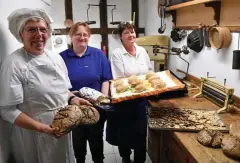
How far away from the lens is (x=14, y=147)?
1162 millimetres

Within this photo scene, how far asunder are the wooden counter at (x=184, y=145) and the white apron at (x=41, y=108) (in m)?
0.66

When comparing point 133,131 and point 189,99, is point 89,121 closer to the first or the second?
point 133,131

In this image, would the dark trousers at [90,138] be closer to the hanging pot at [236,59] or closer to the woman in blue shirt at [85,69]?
the woman in blue shirt at [85,69]

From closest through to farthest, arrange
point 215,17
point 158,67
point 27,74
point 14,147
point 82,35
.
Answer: point 27,74
point 14,147
point 82,35
point 215,17
point 158,67

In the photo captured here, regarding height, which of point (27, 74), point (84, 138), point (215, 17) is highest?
point (215, 17)

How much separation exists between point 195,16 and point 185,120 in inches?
54.1

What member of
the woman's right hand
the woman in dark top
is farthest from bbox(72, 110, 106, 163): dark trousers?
the woman's right hand

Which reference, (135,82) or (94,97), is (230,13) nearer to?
(135,82)

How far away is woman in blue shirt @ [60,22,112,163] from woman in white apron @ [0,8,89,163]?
0.43 m

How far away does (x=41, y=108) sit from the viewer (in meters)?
1.12

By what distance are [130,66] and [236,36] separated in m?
0.84

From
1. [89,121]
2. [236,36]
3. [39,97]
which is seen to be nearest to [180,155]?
[89,121]

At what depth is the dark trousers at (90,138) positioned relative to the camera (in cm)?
183

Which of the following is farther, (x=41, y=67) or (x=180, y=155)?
(x=180, y=155)
